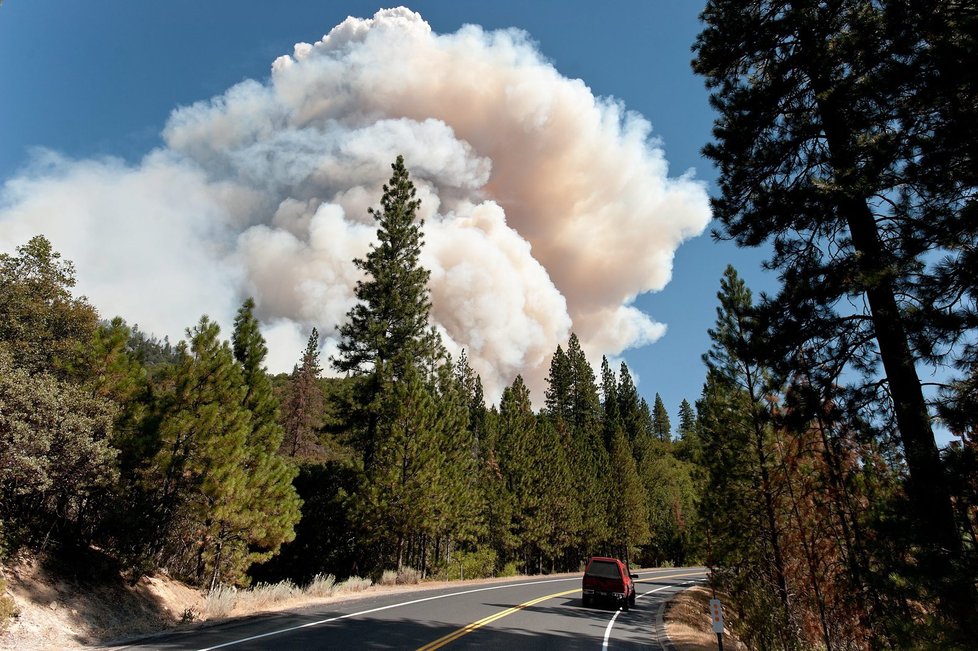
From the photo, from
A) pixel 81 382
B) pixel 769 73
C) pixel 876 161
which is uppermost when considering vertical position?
pixel 769 73

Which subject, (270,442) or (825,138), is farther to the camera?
(270,442)

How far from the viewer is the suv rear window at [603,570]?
19594 mm

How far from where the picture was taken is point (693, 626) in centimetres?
1755

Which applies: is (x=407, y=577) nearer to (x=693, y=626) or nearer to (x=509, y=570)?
(x=693, y=626)

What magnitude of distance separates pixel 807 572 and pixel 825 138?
50.5ft

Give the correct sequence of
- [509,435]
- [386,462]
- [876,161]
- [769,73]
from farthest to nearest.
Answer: [509,435]
[386,462]
[769,73]
[876,161]

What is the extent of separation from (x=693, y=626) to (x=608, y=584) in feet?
10.3

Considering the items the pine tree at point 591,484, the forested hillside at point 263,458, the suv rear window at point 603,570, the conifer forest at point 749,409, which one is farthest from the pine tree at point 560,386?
the suv rear window at point 603,570

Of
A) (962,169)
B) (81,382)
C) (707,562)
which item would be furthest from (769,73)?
(81,382)

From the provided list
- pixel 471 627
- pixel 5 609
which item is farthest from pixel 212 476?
pixel 471 627

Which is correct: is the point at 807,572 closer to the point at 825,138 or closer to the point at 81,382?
the point at 825,138

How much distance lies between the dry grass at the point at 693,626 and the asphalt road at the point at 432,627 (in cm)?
59

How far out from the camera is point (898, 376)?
7164 mm

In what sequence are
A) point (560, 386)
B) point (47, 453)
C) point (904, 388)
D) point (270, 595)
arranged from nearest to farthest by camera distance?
1. point (904, 388)
2. point (47, 453)
3. point (270, 595)
4. point (560, 386)
